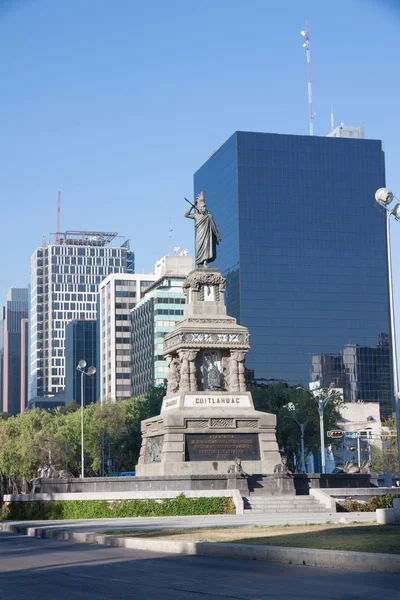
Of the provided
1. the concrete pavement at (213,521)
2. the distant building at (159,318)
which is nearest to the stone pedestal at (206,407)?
the concrete pavement at (213,521)

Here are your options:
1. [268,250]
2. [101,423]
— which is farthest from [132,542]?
[268,250]

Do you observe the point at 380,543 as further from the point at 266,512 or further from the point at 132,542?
the point at 266,512

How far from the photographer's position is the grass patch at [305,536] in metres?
20.9

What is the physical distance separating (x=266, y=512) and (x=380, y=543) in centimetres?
1957

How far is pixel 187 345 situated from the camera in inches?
1932

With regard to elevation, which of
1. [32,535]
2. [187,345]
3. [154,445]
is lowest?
[32,535]

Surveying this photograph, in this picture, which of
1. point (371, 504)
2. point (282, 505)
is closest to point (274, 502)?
point (282, 505)

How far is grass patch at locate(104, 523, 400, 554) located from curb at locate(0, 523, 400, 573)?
0.82 meters

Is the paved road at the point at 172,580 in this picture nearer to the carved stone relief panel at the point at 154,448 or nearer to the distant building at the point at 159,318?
the carved stone relief panel at the point at 154,448

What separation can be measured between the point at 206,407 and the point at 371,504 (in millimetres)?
10825

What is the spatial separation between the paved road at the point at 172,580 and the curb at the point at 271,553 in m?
0.38

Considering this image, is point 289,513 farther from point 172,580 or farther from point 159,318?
point 159,318

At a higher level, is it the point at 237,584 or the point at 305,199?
the point at 305,199

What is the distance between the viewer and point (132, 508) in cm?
4128
